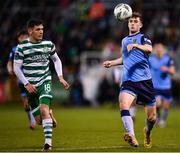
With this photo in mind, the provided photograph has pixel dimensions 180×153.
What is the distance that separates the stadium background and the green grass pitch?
8720mm

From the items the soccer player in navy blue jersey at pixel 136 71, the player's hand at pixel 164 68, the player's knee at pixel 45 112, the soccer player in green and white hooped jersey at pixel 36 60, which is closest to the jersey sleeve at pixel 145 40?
the soccer player in navy blue jersey at pixel 136 71

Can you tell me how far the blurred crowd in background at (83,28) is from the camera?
35.1m

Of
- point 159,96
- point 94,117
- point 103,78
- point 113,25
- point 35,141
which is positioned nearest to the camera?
point 35,141

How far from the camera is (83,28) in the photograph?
37312mm

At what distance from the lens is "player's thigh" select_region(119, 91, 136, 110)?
13.8 meters

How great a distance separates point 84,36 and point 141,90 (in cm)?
2287

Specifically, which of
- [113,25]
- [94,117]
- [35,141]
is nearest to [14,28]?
[113,25]

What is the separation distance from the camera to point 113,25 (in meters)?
37.1

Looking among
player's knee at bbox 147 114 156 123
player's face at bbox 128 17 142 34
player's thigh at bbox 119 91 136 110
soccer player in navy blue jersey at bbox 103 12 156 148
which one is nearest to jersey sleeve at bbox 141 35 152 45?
soccer player in navy blue jersey at bbox 103 12 156 148

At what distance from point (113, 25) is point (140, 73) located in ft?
75.6

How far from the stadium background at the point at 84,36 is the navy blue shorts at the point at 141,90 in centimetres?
1890

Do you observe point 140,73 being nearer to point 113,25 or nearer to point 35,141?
point 35,141

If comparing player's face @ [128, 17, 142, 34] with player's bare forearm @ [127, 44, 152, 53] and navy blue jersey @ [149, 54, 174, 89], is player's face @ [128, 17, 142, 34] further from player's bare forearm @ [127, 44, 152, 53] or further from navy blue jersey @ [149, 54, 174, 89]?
navy blue jersey @ [149, 54, 174, 89]

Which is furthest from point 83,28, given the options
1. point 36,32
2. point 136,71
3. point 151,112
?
point 136,71
